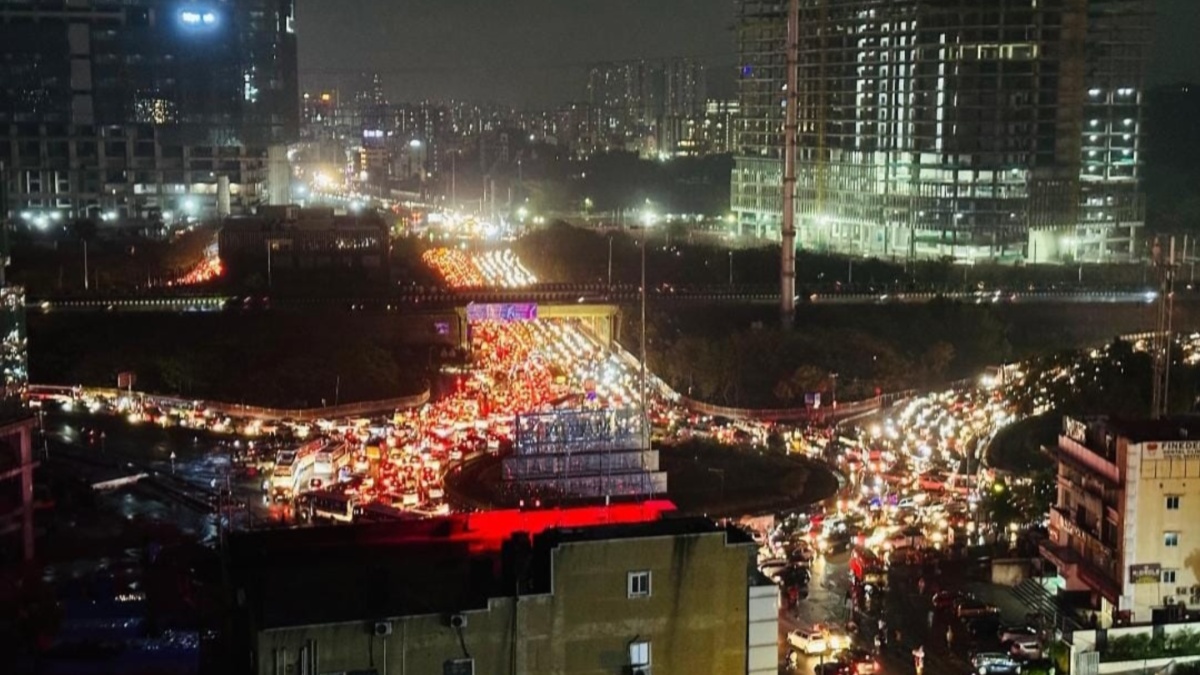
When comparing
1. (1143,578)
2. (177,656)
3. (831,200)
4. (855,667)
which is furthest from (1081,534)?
(831,200)

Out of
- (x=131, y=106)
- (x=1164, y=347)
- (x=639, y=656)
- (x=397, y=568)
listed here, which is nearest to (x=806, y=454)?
(x=1164, y=347)

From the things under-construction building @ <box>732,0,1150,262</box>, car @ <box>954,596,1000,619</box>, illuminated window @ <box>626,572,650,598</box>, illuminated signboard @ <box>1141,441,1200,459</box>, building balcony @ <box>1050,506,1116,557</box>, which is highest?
under-construction building @ <box>732,0,1150,262</box>

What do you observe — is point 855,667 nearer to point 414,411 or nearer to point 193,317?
point 414,411

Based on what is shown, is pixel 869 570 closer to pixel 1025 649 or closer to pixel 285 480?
pixel 1025 649

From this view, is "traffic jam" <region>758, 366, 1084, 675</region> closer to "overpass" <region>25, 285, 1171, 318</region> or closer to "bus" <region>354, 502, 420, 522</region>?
"bus" <region>354, 502, 420, 522</region>

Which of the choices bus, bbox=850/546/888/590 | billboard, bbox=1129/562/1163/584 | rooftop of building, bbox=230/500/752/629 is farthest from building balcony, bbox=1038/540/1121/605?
rooftop of building, bbox=230/500/752/629

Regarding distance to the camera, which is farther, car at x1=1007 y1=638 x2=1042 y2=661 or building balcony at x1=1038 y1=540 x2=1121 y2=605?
building balcony at x1=1038 y1=540 x2=1121 y2=605

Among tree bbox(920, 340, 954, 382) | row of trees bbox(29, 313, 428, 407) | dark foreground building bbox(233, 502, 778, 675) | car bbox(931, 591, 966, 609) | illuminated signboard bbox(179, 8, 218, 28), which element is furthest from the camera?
illuminated signboard bbox(179, 8, 218, 28)
